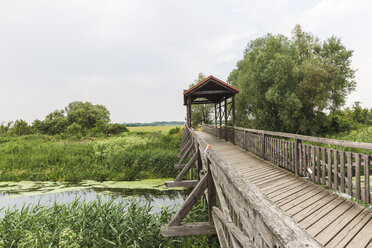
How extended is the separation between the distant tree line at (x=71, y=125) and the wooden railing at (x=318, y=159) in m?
28.1

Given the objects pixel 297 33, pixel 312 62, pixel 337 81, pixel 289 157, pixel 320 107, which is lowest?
pixel 289 157

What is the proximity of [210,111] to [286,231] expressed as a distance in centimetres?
3994

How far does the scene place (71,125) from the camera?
3362cm

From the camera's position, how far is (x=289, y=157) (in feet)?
18.7

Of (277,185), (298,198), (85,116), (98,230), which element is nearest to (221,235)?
(298,198)

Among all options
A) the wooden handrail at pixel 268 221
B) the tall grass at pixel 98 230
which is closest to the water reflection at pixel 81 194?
the tall grass at pixel 98 230

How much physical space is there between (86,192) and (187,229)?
24.6ft

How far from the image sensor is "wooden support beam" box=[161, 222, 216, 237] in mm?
3396

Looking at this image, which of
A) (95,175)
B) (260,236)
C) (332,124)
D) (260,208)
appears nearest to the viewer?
(260,208)

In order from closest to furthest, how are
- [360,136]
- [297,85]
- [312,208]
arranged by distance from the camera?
[312,208], [360,136], [297,85]

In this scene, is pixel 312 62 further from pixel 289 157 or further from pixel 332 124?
pixel 289 157

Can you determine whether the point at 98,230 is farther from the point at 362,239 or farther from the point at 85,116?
the point at 85,116

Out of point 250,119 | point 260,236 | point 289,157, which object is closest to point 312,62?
point 250,119

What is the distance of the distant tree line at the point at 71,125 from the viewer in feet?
108
